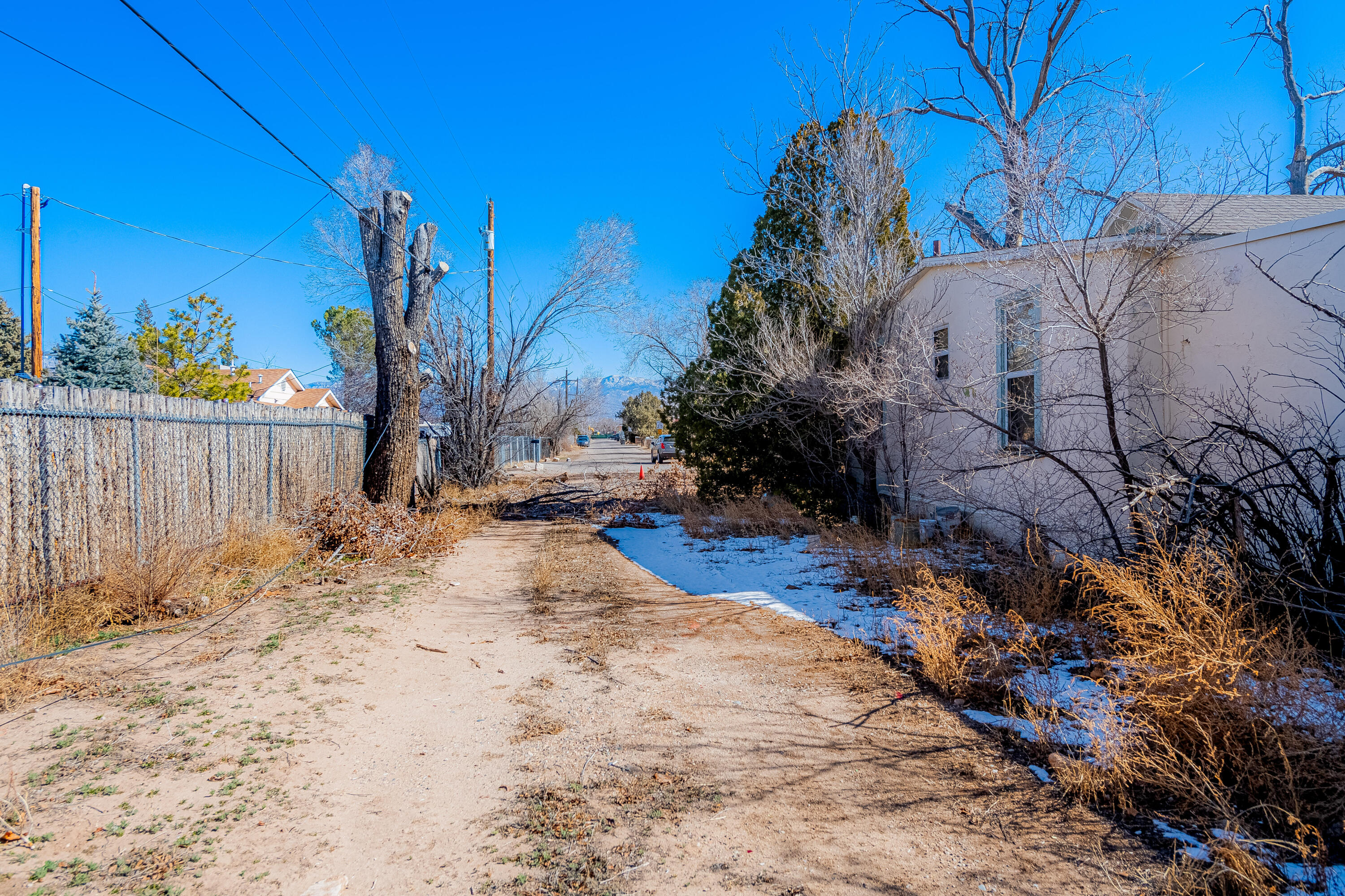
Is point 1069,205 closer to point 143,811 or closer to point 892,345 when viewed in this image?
Result: point 892,345

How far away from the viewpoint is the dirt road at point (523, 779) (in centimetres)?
254

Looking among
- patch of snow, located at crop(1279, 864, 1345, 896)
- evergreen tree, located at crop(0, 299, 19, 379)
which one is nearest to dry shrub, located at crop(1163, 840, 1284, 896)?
patch of snow, located at crop(1279, 864, 1345, 896)

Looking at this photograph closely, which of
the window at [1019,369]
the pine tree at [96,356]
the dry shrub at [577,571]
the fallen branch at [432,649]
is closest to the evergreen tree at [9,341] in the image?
the pine tree at [96,356]

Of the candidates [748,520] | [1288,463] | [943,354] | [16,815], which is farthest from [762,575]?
[16,815]

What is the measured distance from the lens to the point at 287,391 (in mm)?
51438

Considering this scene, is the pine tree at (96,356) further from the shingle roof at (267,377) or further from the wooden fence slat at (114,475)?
the shingle roof at (267,377)

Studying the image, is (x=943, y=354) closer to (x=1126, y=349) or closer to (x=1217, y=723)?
(x=1126, y=349)

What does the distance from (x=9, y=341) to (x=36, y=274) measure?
1328cm

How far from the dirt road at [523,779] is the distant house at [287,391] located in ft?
151

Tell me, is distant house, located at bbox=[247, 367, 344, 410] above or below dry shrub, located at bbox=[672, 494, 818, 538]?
above

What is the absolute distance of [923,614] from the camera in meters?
4.80

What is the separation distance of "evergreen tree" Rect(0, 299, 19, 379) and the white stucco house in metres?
28.0

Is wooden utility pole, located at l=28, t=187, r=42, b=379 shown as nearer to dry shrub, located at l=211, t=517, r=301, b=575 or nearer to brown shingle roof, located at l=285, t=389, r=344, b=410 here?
dry shrub, located at l=211, t=517, r=301, b=575

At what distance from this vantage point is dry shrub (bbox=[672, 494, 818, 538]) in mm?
10672
